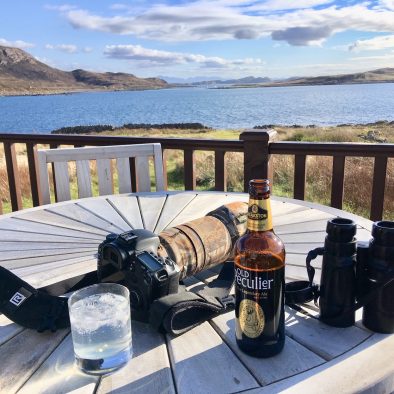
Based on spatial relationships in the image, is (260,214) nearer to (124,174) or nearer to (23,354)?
(23,354)

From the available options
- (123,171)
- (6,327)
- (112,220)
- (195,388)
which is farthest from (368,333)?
(123,171)

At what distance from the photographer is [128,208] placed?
5.89ft

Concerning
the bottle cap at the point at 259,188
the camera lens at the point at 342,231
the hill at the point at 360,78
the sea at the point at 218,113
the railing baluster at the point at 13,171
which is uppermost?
the hill at the point at 360,78

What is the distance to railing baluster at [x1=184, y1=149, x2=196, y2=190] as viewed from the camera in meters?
2.80

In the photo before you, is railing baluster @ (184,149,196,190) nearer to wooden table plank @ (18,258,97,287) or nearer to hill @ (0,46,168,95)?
wooden table plank @ (18,258,97,287)

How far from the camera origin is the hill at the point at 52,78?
7925cm

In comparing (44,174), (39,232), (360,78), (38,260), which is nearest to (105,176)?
(44,174)

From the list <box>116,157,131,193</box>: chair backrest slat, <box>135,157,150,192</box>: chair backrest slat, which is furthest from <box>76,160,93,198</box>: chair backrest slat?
<box>135,157,150,192</box>: chair backrest slat

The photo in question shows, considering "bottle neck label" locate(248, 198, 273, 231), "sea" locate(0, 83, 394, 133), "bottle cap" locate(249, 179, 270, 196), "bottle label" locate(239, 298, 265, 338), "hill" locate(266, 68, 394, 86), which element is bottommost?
"sea" locate(0, 83, 394, 133)

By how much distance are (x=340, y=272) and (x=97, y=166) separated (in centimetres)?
166

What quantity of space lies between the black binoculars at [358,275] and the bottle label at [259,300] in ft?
0.53

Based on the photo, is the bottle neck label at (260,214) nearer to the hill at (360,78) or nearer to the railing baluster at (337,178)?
the railing baluster at (337,178)

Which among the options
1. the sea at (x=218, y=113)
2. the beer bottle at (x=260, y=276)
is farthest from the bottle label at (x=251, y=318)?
the sea at (x=218, y=113)

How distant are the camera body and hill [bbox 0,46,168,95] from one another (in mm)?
81688
